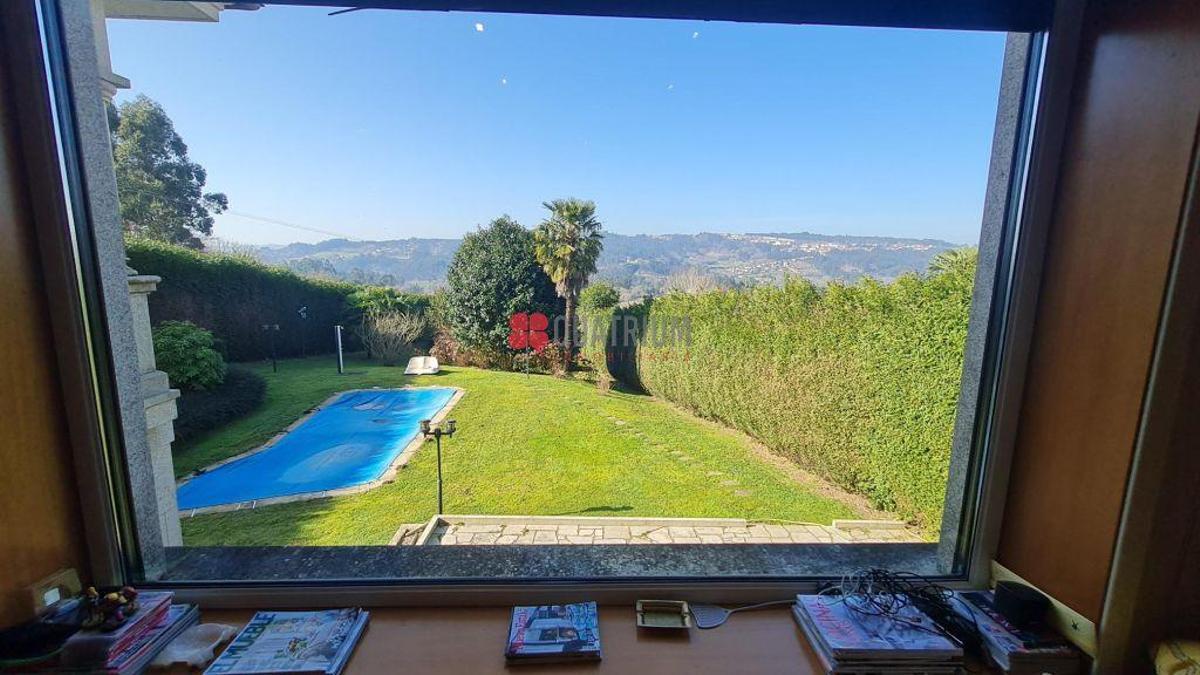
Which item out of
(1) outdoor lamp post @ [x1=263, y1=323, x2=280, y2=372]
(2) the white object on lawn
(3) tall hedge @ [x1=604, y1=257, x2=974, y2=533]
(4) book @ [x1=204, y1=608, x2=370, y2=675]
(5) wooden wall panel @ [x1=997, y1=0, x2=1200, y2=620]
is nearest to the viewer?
(5) wooden wall panel @ [x1=997, y1=0, x2=1200, y2=620]

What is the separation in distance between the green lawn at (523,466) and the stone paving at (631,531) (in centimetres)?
18

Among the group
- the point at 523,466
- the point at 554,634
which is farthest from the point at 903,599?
the point at 523,466

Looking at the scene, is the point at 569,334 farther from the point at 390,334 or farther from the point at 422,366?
the point at 390,334

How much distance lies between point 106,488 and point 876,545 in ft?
7.28

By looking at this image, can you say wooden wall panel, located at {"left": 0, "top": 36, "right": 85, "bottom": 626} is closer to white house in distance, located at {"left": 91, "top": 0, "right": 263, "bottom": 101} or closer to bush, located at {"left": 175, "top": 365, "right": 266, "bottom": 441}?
white house in distance, located at {"left": 91, "top": 0, "right": 263, "bottom": 101}

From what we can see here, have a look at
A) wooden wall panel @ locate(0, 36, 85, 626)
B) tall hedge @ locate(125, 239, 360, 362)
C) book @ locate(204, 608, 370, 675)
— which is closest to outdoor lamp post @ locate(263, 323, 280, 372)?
tall hedge @ locate(125, 239, 360, 362)

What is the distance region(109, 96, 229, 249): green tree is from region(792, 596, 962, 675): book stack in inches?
109

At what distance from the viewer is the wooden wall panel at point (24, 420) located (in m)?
0.80

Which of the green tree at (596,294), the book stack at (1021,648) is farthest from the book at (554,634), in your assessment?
the green tree at (596,294)

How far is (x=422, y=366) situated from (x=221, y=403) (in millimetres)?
1516

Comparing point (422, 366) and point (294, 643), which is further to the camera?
point (422, 366)

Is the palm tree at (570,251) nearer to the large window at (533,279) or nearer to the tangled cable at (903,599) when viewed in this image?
the large window at (533,279)

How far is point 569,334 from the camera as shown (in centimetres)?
412

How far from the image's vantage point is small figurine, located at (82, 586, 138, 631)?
0.81 meters
